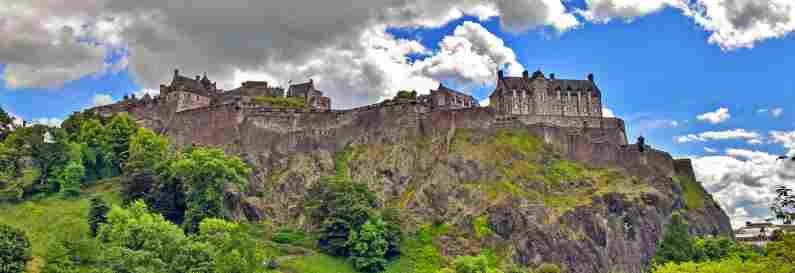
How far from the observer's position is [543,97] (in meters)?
110

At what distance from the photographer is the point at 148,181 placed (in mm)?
87062

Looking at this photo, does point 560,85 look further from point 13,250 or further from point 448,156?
point 13,250

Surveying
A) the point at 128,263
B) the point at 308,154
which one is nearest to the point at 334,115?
the point at 308,154

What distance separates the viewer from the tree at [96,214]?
78.7 m

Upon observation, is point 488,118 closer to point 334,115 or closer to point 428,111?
point 428,111

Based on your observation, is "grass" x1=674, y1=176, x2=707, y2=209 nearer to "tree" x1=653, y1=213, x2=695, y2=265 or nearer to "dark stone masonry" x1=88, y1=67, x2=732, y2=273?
"dark stone masonry" x1=88, y1=67, x2=732, y2=273

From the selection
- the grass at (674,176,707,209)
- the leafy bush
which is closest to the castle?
the grass at (674,176,707,209)

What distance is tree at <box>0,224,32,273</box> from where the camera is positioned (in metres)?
64.4

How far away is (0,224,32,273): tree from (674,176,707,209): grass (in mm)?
78631

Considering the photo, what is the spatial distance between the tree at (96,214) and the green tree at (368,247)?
997 inches

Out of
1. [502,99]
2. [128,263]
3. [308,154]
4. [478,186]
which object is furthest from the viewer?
[502,99]

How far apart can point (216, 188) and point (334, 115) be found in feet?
78.7

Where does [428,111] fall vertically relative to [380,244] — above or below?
above

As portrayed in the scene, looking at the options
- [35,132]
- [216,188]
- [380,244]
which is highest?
[35,132]
